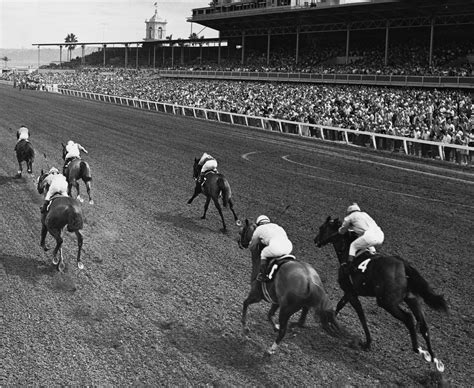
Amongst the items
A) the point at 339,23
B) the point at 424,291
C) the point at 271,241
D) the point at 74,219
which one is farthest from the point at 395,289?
the point at 339,23

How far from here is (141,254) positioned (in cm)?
1084

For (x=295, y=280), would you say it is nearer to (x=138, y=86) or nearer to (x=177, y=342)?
(x=177, y=342)

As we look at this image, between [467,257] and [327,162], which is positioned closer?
[467,257]

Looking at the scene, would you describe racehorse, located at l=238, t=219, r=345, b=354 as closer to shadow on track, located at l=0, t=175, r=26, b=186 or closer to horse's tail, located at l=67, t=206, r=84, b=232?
horse's tail, located at l=67, t=206, r=84, b=232

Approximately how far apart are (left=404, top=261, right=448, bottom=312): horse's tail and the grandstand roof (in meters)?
40.2

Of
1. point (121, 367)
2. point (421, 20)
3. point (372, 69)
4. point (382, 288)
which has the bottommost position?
point (121, 367)

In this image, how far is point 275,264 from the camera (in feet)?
22.7

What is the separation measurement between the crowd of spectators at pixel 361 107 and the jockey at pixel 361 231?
49.6ft

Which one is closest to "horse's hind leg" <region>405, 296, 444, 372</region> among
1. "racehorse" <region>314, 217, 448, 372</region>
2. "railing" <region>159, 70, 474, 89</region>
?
"racehorse" <region>314, 217, 448, 372</region>

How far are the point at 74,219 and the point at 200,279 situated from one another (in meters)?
2.35

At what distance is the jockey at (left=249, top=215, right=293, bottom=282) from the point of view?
23.0 ft

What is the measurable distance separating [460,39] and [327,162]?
32.0 m

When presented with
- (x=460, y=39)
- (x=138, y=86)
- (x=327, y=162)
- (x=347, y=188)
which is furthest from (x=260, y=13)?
(x=347, y=188)

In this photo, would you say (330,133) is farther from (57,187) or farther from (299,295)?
(299,295)
